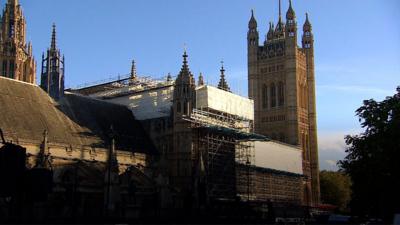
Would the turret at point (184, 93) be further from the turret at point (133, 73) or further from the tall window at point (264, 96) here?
the tall window at point (264, 96)

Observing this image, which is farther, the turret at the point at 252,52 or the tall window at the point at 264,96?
the turret at the point at 252,52

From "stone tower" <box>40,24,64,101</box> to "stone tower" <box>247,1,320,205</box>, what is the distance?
174 feet

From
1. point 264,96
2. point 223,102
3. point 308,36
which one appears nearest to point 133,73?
point 223,102

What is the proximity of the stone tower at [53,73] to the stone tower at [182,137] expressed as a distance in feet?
35.5

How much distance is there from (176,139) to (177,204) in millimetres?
6540

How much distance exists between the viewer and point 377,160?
40375mm

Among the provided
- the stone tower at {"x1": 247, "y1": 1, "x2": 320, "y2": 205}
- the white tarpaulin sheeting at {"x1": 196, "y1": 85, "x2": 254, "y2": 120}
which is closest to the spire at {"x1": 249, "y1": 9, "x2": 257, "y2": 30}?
the stone tower at {"x1": 247, "y1": 1, "x2": 320, "y2": 205}

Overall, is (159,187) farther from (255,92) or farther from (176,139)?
(255,92)

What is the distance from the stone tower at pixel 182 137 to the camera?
172 feet

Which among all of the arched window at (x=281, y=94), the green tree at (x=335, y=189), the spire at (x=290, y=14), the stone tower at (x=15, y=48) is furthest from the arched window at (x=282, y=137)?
the stone tower at (x=15, y=48)

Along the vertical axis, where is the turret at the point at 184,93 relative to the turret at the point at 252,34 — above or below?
below

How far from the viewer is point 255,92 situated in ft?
342

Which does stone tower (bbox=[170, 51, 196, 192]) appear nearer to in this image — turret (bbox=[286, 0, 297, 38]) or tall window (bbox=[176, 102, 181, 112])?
tall window (bbox=[176, 102, 181, 112])

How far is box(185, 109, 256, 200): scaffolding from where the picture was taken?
5416 centimetres
